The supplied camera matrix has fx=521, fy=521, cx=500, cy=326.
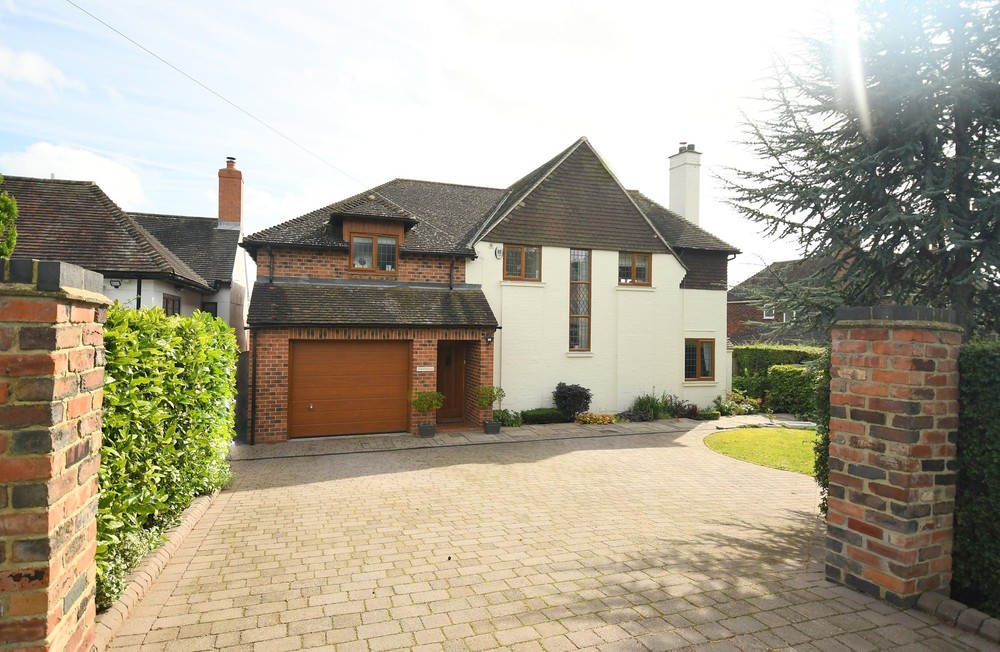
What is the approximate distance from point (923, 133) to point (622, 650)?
6969 millimetres

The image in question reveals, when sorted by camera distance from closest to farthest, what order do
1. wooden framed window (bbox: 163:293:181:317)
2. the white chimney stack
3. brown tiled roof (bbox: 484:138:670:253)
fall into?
wooden framed window (bbox: 163:293:181:317), brown tiled roof (bbox: 484:138:670:253), the white chimney stack

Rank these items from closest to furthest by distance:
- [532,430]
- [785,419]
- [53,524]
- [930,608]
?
[53,524], [930,608], [532,430], [785,419]

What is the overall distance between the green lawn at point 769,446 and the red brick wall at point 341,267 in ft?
26.2

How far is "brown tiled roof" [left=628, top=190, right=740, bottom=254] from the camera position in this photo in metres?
17.4

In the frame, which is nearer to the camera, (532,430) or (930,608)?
(930,608)

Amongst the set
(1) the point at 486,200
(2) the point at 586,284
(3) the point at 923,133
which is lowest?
(2) the point at 586,284

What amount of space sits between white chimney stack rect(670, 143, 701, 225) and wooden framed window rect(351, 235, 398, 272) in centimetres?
1160

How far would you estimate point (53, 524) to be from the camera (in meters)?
2.37

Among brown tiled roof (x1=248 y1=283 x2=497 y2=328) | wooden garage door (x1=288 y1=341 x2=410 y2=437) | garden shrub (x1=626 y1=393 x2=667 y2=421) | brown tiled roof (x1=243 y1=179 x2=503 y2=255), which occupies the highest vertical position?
brown tiled roof (x1=243 y1=179 x2=503 y2=255)

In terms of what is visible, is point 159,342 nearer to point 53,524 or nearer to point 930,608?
point 53,524

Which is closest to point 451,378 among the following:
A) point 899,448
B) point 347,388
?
point 347,388

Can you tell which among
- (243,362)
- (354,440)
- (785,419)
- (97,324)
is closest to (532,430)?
(354,440)

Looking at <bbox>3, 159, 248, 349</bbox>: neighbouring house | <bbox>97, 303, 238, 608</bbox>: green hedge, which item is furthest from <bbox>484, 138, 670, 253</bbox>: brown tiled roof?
<bbox>97, 303, 238, 608</bbox>: green hedge

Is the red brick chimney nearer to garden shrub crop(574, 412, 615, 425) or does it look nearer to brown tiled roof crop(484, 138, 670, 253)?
brown tiled roof crop(484, 138, 670, 253)
